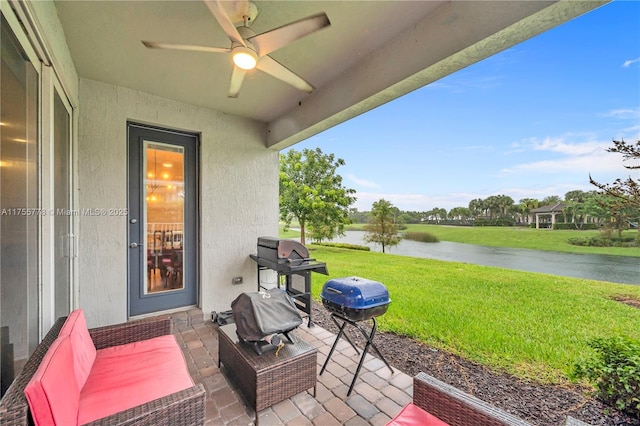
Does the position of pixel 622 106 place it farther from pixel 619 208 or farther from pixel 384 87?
pixel 384 87

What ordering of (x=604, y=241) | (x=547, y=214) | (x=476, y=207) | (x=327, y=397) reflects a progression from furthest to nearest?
(x=476, y=207) < (x=547, y=214) < (x=604, y=241) < (x=327, y=397)

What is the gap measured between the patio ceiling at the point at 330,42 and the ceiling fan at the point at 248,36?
10.2 inches

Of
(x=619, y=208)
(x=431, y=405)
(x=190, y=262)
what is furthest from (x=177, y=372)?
(x=619, y=208)

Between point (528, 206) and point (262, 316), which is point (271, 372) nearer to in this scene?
point (262, 316)

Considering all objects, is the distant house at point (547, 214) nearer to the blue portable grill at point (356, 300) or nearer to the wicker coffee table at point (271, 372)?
the blue portable grill at point (356, 300)

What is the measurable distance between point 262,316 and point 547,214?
3671mm

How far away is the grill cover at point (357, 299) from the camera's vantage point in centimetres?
200

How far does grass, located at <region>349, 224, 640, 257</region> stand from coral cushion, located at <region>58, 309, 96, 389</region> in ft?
14.7

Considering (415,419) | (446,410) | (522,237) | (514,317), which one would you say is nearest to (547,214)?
(522,237)

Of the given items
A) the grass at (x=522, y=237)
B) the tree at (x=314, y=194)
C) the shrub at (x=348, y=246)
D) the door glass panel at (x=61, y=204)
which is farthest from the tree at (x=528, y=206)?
the tree at (x=314, y=194)

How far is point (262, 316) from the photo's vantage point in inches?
74.4

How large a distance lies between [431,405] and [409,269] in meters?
5.07

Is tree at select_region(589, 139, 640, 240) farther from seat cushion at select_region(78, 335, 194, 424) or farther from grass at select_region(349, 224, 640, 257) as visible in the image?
seat cushion at select_region(78, 335, 194, 424)

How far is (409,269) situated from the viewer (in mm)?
6156
